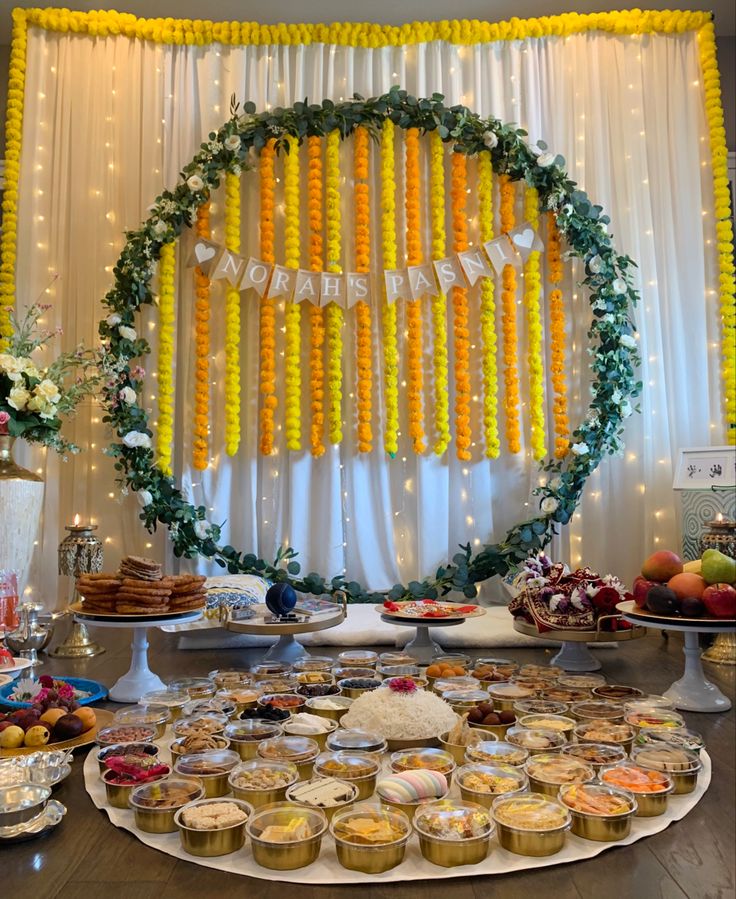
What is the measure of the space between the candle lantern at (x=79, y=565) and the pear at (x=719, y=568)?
8.92 ft

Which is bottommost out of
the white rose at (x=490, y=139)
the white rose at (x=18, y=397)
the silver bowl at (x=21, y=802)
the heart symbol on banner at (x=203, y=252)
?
the silver bowl at (x=21, y=802)

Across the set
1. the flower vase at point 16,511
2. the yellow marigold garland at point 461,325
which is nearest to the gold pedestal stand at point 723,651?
the yellow marigold garland at point 461,325

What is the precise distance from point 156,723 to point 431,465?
2.75 metres

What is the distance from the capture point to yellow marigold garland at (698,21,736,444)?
486 centimetres

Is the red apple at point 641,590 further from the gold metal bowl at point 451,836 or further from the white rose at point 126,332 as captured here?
the white rose at point 126,332

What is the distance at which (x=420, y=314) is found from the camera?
16.0ft

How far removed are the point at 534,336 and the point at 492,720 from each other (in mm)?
2971

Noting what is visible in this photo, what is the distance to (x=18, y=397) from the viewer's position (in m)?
4.13

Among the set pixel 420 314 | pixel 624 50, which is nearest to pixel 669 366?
pixel 420 314

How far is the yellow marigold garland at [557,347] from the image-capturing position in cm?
479

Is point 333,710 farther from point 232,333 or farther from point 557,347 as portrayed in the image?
point 557,347

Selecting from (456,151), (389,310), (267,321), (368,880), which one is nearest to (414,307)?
(389,310)

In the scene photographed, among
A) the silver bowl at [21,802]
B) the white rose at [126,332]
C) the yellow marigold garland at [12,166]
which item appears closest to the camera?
the silver bowl at [21,802]

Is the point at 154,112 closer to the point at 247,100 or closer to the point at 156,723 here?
the point at 247,100
